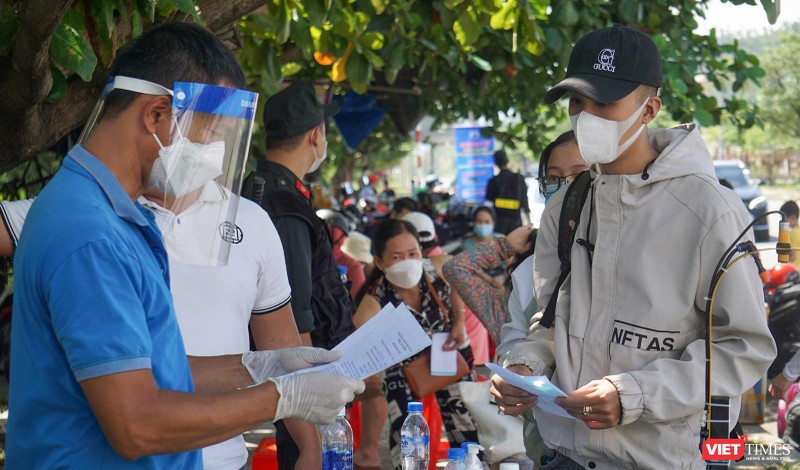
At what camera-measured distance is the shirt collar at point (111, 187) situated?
192 cm

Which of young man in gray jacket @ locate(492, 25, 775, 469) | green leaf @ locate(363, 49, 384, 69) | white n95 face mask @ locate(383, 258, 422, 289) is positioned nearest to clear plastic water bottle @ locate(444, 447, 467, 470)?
young man in gray jacket @ locate(492, 25, 775, 469)

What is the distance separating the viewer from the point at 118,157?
1988 millimetres

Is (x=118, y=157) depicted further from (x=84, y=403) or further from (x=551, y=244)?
(x=551, y=244)

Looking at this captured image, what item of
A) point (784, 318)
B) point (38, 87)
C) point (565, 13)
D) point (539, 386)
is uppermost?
point (565, 13)

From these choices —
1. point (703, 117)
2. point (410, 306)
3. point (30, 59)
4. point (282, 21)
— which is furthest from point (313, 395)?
point (703, 117)

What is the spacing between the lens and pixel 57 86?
3.67m

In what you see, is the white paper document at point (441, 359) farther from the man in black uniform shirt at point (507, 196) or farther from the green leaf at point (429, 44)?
the man in black uniform shirt at point (507, 196)

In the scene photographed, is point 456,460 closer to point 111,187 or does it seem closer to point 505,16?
point 111,187

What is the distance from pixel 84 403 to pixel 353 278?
654cm

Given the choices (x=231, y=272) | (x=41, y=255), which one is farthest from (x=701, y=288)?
(x=41, y=255)

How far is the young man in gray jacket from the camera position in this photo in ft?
8.49

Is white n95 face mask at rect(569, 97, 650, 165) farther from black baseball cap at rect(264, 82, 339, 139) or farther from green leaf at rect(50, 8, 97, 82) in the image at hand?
green leaf at rect(50, 8, 97, 82)

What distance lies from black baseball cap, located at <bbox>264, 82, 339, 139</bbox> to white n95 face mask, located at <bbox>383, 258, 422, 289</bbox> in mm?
2010

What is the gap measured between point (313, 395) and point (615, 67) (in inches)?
54.0
